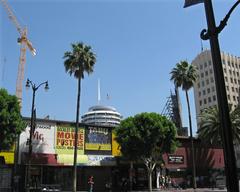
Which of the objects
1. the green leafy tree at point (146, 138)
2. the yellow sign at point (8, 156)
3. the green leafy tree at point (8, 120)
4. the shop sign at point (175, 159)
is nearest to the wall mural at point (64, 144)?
the yellow sign at point (8, 156)

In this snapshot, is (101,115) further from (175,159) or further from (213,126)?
(213,126)

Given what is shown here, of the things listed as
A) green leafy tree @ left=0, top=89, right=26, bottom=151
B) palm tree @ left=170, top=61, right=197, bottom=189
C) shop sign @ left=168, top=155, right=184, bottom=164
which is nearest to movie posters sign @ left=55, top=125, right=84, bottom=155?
green leafy tree @ left=0, top=89, right=26, bottom=151

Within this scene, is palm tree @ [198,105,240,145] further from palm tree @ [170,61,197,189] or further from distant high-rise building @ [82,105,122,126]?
distant high-rise building @ [82,105,122,126]

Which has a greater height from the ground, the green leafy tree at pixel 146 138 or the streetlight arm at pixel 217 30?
the green leafy tree at pixel 146 138

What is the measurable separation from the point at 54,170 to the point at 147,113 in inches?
569

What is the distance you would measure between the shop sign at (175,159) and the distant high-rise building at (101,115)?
82646 millimetres

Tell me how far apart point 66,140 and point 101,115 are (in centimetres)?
9736

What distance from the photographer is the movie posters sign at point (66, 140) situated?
163ft

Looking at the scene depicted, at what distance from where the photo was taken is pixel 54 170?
49188mm

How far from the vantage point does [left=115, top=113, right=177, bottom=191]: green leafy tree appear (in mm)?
49094

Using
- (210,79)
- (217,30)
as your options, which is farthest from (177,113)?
(217,30)

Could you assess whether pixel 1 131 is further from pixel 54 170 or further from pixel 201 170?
pixel 201 170

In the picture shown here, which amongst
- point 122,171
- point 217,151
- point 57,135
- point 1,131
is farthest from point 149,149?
point 217,151

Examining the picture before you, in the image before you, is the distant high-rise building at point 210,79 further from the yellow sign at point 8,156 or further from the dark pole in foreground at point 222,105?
the dark pole in foreground at point 222,105
